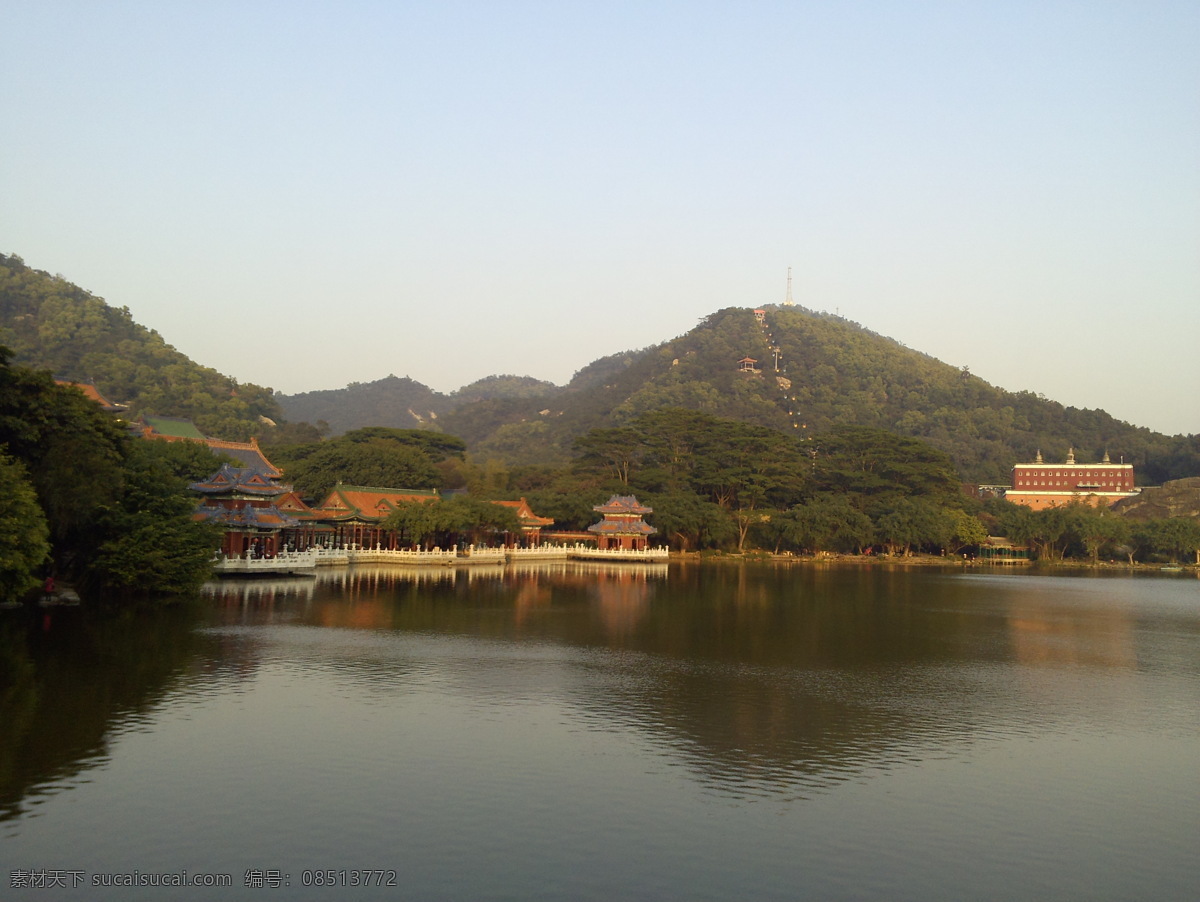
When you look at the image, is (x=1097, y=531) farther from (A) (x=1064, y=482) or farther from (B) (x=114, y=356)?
(B) (x=114, y=356)

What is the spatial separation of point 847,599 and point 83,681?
3131 centimetres

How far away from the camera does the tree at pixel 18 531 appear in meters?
21.5

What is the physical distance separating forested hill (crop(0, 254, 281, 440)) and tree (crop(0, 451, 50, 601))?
74.1 meters

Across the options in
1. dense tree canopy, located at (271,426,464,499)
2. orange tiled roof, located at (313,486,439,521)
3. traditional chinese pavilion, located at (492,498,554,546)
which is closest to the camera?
orange tiled roof, located at (313,486,439,521)

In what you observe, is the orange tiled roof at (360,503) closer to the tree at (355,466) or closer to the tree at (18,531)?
the tree at (355,466)

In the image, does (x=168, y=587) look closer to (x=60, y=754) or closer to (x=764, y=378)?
(x=60, y=754)

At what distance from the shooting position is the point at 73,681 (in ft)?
60.1

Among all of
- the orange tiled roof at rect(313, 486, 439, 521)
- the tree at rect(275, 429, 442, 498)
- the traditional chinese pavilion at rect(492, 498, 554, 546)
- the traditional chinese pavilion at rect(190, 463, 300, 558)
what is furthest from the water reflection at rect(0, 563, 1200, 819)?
the traditional chinese pavilion at rect(492, 498, 554, 546)

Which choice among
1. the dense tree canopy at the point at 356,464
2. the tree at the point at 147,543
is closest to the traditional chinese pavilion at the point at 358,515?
the dense tree canopy at the point at 356,464

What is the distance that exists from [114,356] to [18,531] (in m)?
93.0

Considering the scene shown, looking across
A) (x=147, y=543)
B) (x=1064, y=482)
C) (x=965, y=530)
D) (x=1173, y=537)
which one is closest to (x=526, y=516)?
(x=965, y=530)

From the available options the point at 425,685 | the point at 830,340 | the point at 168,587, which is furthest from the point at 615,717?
the point at 830,340

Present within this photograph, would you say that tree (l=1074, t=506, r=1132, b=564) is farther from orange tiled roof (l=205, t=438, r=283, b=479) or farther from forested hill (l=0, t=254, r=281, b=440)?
forested hill (l=0, t=254, r=281, b=440)

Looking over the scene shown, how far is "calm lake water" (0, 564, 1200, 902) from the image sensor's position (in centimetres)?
1076
